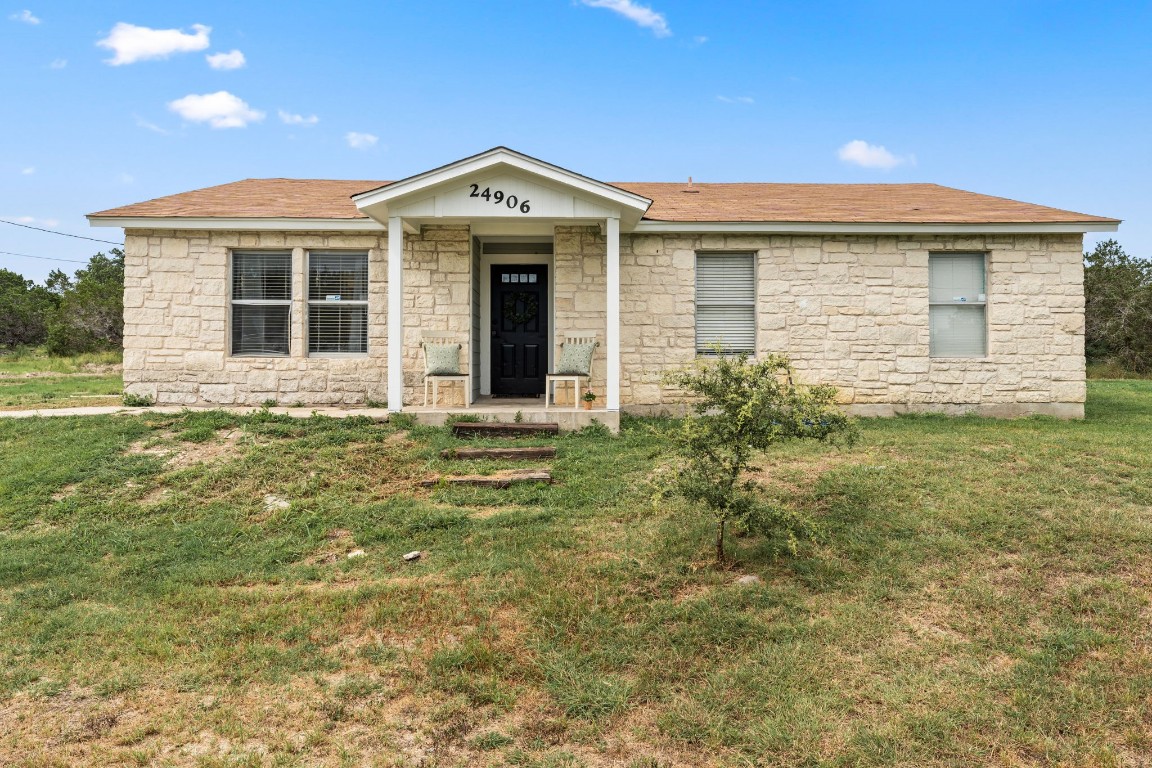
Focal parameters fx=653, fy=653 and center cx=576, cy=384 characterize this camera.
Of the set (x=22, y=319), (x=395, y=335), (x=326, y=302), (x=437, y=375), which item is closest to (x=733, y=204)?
(x=437, y=375)

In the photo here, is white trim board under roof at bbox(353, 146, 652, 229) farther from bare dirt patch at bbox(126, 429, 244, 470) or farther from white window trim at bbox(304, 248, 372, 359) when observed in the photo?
bare dirt patch at bbox(126, 429, 244, 470)

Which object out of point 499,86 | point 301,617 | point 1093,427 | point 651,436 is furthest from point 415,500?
point 499,86

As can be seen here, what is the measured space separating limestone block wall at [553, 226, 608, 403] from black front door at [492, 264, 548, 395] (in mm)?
933

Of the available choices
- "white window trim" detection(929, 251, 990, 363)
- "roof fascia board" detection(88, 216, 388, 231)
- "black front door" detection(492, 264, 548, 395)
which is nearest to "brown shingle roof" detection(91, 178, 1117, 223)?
"roof fascia board" detection(88, 216, 388, 231)

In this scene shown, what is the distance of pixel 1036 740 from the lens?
263 centimetres

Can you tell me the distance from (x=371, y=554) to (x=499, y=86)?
11.9 metres

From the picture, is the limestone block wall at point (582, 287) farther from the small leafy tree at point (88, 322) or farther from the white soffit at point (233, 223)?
the small leafy tree at point (88, 322)

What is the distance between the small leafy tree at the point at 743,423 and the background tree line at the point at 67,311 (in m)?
25.7

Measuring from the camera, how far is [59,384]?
47.9ft

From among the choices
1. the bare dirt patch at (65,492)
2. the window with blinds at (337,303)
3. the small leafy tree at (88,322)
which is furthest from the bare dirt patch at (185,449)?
the small leafy tree at (88,322)

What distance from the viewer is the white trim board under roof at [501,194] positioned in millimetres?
8188

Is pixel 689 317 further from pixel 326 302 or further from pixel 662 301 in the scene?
pixel 326 302

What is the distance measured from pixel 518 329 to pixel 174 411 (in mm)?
5044

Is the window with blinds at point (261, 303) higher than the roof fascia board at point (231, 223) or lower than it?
lower
